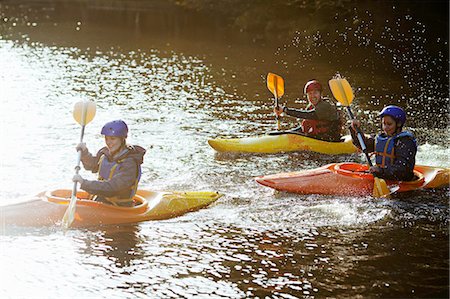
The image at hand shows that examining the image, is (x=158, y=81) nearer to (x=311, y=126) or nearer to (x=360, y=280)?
(x=311, y=126)

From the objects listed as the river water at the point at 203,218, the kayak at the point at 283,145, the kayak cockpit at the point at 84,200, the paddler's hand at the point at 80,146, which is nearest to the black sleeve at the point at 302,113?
the kayak at the point at 283,145

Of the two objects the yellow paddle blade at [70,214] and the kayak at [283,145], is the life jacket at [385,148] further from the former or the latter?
the yellow paddle blade at [70,214]

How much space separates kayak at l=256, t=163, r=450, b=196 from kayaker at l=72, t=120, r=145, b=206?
1.89 meters

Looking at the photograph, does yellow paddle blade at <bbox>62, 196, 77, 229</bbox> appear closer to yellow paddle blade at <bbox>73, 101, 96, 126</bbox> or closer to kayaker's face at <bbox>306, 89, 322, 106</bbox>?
yellow paddle blade at <bbox>73, 101, 96, 126</bbox>

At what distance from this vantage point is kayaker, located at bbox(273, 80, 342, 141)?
10172 millimetres

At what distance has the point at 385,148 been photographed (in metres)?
8.22

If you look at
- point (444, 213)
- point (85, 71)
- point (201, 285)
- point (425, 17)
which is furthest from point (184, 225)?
point (425, 17)

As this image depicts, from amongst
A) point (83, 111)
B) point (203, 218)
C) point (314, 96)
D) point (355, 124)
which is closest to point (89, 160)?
point (83, 111)

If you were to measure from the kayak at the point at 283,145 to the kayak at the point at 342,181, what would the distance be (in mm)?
1758

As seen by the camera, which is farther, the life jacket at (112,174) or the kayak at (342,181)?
the kayak at (342,181)

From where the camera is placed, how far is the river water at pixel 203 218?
622 centimetres

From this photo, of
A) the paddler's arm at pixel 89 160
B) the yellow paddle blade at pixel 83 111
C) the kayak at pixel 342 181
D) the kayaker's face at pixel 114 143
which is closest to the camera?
the kayaker's face at pixel 114 143

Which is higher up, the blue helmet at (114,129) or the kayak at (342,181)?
the blue helmet at (114,129)

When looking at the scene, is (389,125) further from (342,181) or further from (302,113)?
(302,113)
